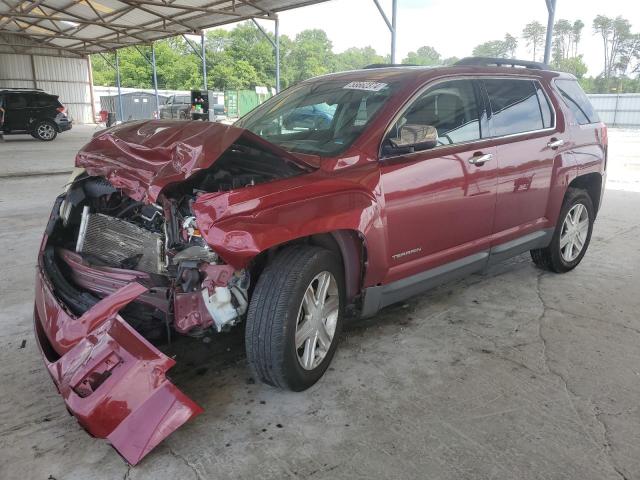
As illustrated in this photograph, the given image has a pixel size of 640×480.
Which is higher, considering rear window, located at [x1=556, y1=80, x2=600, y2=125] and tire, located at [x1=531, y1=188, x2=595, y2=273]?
rear window, located at [x1=556, y1=80, x2=600, y2=125]

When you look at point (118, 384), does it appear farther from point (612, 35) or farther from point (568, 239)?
point (612, 35)

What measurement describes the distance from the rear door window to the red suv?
0.7 inches

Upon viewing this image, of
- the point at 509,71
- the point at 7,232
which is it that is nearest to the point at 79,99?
the point at 7,232

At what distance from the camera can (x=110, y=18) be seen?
19.5 meters

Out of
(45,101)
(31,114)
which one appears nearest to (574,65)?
(45,101)

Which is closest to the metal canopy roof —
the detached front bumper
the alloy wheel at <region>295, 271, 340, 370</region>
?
the alloy wheel at <region>295, 271, 340, 370</region>

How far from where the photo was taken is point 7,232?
5770 mm

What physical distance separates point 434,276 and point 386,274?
0.50 m

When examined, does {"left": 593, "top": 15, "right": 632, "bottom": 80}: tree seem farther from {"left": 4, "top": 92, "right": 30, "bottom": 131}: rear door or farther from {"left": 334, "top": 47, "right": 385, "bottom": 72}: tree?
{"left": 4, "top": 92, "right": 30, "bottom": 131}: rear door

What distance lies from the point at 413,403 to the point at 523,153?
2.16m

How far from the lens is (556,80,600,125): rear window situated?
14.5ft

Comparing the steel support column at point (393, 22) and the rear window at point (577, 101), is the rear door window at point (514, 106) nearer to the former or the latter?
the rear window at point (577, 101)

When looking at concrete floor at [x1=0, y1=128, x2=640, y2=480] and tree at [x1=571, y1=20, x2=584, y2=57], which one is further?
tree at [x1=571, y1=20, x2=584, y2=57]

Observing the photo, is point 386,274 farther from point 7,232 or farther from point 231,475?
point 7,232
